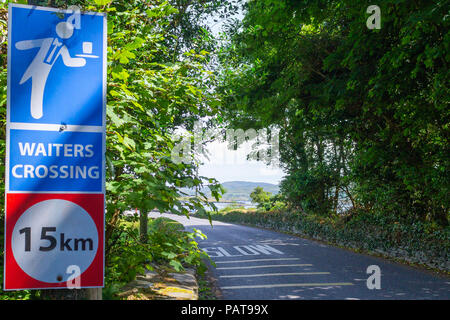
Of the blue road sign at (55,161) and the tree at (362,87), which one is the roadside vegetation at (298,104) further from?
the blue road sign at (55,161)

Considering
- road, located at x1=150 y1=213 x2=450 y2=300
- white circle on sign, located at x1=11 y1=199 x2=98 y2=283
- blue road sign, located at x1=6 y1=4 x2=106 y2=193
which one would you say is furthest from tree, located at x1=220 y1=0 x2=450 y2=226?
white circle on sign, located at x1=11 y1=199 x2=98 y2=283

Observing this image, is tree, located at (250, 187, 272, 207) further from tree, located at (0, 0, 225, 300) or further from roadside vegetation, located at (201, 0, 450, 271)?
tree, located at (0, 0, 225, 300)

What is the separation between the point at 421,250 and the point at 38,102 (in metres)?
12.4

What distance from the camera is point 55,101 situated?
1.89 metres

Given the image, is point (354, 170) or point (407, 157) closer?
point (407, 157)

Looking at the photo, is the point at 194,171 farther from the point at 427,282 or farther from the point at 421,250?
the point at 421,250

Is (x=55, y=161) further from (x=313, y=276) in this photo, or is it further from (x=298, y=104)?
(x=298, y=104)

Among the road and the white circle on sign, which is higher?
the white circle on sign

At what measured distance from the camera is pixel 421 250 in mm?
11367

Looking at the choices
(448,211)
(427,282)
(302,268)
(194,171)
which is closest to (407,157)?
(448,211)

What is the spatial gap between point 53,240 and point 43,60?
95 centimetres

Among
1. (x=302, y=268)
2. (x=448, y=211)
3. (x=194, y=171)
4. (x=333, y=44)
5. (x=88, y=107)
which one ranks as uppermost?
(x=333, y=44)

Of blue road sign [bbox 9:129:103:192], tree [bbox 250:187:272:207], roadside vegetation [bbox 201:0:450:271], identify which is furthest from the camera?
tree [bbox 250:187:272:207]

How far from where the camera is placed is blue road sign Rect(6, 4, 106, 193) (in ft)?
5.94
